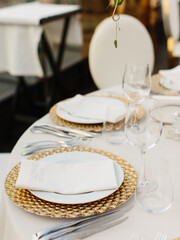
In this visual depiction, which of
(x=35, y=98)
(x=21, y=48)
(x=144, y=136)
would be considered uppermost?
(x=144, y=136)

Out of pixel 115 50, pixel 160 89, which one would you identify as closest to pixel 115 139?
pixel 160 89

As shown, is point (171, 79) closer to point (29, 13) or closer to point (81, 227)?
point (81, 227)

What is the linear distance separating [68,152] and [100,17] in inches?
164

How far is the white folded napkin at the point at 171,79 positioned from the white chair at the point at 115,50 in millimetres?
548

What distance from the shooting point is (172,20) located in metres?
3.46

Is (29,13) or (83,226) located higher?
(29,13)

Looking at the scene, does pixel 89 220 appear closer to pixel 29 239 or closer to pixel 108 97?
pixel 29 239

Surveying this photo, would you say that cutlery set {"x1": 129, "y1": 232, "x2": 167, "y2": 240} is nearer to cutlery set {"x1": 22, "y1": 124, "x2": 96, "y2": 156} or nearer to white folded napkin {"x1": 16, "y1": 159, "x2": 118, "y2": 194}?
Answer: white folded napkin {"x1": 16, "y1": 159, "x2": 118, "y2": 194}

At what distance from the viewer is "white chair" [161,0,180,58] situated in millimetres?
3381

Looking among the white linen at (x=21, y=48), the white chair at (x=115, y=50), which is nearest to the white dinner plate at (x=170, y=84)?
the white chair at (x=115, y=50)

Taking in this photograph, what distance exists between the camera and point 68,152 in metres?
1.00

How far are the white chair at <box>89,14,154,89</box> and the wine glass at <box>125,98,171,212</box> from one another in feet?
3.73

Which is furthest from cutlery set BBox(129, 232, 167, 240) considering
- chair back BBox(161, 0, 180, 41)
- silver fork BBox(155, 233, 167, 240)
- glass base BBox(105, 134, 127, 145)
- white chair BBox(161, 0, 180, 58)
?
chair back BBox(161, 0, 180, 41)

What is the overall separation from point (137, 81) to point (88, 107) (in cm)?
21
